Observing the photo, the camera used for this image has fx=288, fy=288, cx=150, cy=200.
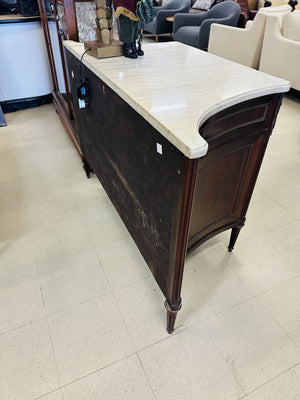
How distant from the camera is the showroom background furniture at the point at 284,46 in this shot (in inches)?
131

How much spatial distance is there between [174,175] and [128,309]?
0.81m

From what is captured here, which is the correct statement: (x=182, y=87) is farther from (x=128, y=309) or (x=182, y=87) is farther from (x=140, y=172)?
(x=128, y=309)

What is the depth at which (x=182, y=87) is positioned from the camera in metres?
1.07

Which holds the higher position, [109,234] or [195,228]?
[195,228]

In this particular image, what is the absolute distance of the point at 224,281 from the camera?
152 cm

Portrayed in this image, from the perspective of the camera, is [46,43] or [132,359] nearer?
[132,359]

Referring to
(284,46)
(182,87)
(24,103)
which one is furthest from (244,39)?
(182,87)

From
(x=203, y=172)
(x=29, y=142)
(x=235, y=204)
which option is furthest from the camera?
(x=29, y=142)

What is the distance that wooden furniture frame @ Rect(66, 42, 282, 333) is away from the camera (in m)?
0.92

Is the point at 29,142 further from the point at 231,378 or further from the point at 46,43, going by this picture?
the point at 231,378

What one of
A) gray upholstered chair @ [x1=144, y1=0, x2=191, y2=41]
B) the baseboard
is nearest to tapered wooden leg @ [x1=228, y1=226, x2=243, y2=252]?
the baseboard

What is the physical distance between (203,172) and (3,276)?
1.18 m

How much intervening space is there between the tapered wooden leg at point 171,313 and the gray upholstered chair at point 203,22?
4542 mm

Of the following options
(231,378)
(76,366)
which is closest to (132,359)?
(76,366)
